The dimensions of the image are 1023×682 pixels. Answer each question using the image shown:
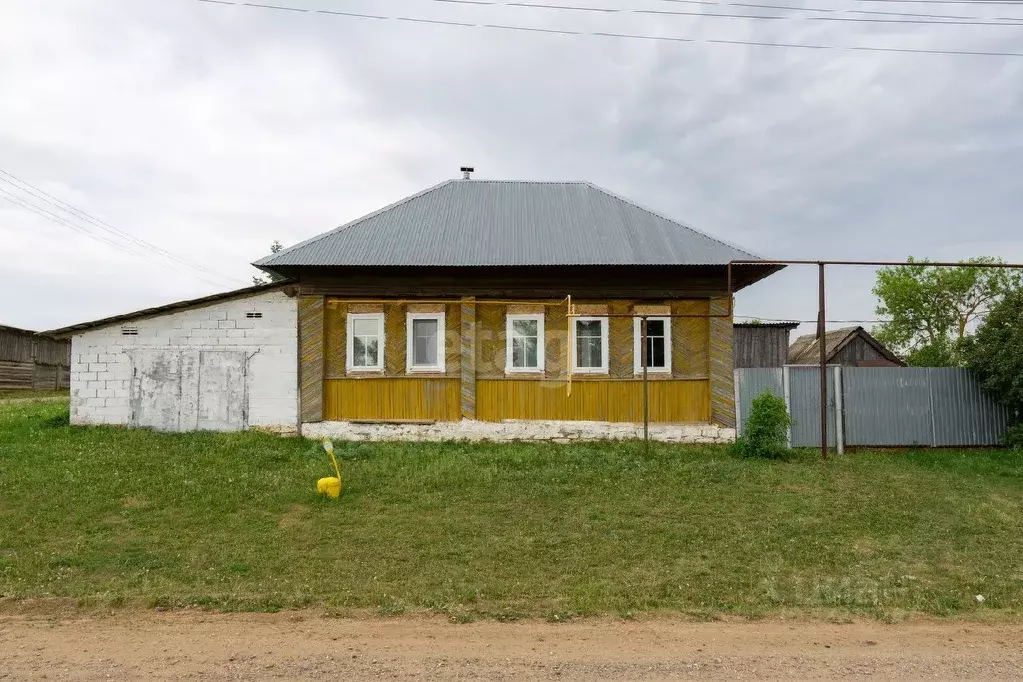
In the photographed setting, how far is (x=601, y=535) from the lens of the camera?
794 centimetres

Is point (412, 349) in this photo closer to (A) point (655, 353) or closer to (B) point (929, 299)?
(A) point (655, 353)

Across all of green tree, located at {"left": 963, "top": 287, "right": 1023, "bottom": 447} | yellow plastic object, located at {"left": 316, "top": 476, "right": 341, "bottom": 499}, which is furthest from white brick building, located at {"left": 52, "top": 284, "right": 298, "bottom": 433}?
green tree, located at {"left": 963, "top": 287, "right": 1023, "bottom": 447}

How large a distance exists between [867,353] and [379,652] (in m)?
30.5

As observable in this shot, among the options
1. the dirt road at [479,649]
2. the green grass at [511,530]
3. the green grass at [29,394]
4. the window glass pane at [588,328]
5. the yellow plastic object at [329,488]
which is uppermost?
the window glass pane at [588,328]

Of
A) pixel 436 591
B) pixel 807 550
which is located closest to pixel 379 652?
pixel 436 591

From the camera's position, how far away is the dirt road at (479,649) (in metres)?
4.54

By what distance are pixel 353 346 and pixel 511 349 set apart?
3.67m

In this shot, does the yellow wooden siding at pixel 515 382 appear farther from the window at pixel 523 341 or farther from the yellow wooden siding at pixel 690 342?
the window at pixel 523 341

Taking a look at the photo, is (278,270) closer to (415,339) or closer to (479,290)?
(415,339)

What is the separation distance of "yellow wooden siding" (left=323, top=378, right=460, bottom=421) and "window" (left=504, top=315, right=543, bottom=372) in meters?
1.44

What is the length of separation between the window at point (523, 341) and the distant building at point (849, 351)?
1863 cm

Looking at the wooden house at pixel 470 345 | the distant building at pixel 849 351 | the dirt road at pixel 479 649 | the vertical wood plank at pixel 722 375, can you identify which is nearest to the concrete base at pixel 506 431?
the wooden house at pixel 470 345

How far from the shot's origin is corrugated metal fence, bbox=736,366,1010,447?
1401 cm

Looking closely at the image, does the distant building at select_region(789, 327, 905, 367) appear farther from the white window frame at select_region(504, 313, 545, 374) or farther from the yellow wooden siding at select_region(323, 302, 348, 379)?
the yellow wooden siding at select_region(323, 302, 348, 379)
